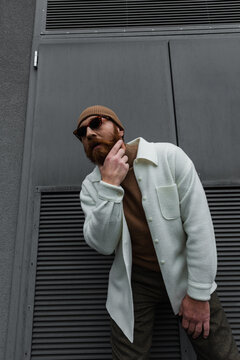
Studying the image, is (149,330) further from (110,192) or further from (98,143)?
(98,143)

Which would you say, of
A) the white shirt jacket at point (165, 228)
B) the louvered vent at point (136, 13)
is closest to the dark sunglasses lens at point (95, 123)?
the white shirt jacket at point (165, 228)

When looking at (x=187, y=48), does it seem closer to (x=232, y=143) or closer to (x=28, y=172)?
(x=232, y=143)

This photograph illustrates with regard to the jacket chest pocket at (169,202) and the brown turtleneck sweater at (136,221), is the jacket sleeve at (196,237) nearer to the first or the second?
the jacket chest pocket at (169,202)

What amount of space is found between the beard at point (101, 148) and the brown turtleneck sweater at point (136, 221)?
0.11 m

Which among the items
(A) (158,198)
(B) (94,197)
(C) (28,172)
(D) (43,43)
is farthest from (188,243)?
(D) (43,43)

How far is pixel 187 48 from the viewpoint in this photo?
2.79 meters

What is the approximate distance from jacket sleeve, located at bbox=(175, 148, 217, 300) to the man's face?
1.27ft

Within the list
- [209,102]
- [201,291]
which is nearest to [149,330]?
[201,291]

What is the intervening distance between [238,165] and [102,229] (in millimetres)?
1433

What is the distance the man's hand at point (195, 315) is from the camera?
1493mm

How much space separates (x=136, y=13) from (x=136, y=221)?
7.79 feet

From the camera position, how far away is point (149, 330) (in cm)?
170

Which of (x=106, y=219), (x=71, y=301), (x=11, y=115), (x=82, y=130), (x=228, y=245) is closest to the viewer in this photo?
(x=106, y=219)

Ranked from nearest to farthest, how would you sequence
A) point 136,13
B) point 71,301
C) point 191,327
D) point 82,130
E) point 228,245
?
point 191,327
point 82,130
point 71,301
point 228,245
point 136,13
